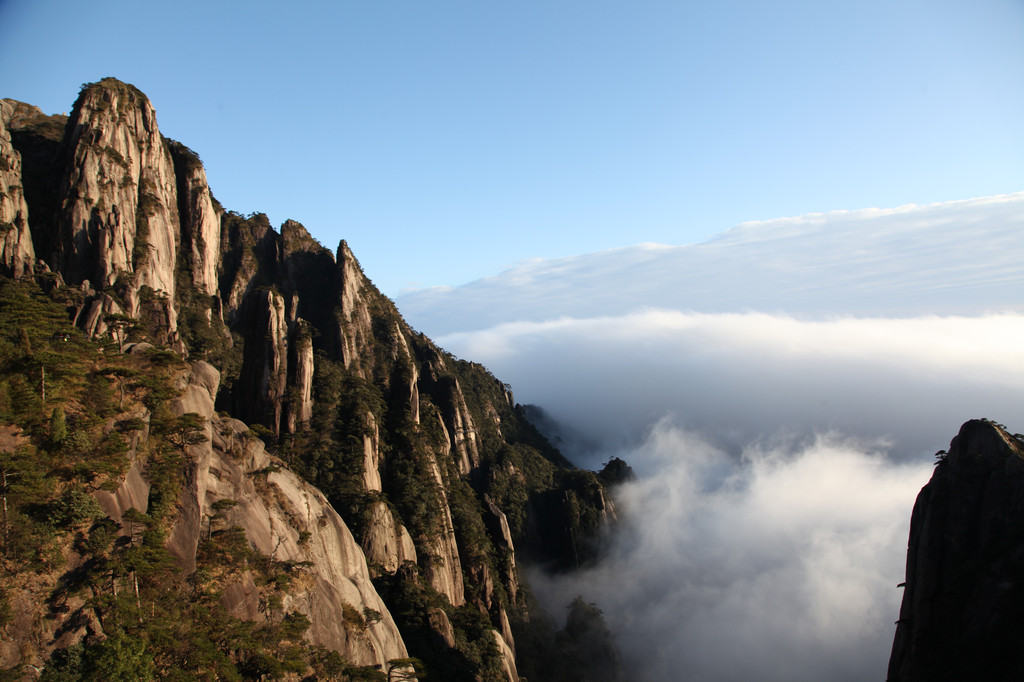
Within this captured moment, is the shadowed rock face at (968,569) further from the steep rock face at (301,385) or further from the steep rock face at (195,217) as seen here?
the steep rock face at (195,217)

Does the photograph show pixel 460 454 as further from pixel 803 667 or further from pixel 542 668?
pixel 803 667

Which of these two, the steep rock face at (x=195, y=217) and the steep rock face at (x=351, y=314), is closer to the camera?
the steep rock face at (x=195, y=217)

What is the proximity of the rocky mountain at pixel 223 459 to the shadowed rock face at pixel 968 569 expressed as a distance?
129 ft

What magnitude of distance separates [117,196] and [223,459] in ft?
197

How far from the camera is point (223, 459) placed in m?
38.1

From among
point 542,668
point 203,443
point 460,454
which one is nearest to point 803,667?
point 542,668

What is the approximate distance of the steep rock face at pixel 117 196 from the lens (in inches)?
2879

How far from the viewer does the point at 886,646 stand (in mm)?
110312

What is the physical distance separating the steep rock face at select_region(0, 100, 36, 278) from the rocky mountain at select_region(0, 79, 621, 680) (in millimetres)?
256

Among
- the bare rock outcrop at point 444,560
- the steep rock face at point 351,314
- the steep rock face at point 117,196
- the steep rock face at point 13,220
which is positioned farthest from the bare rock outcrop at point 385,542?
the steep rock face at point 13,220

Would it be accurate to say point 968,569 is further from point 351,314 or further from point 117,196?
point 117,196

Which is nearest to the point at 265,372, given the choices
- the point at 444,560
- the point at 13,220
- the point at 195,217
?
the point at 13,220

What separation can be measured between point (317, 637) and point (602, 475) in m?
136

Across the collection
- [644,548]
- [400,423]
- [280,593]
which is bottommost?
[644,548]
